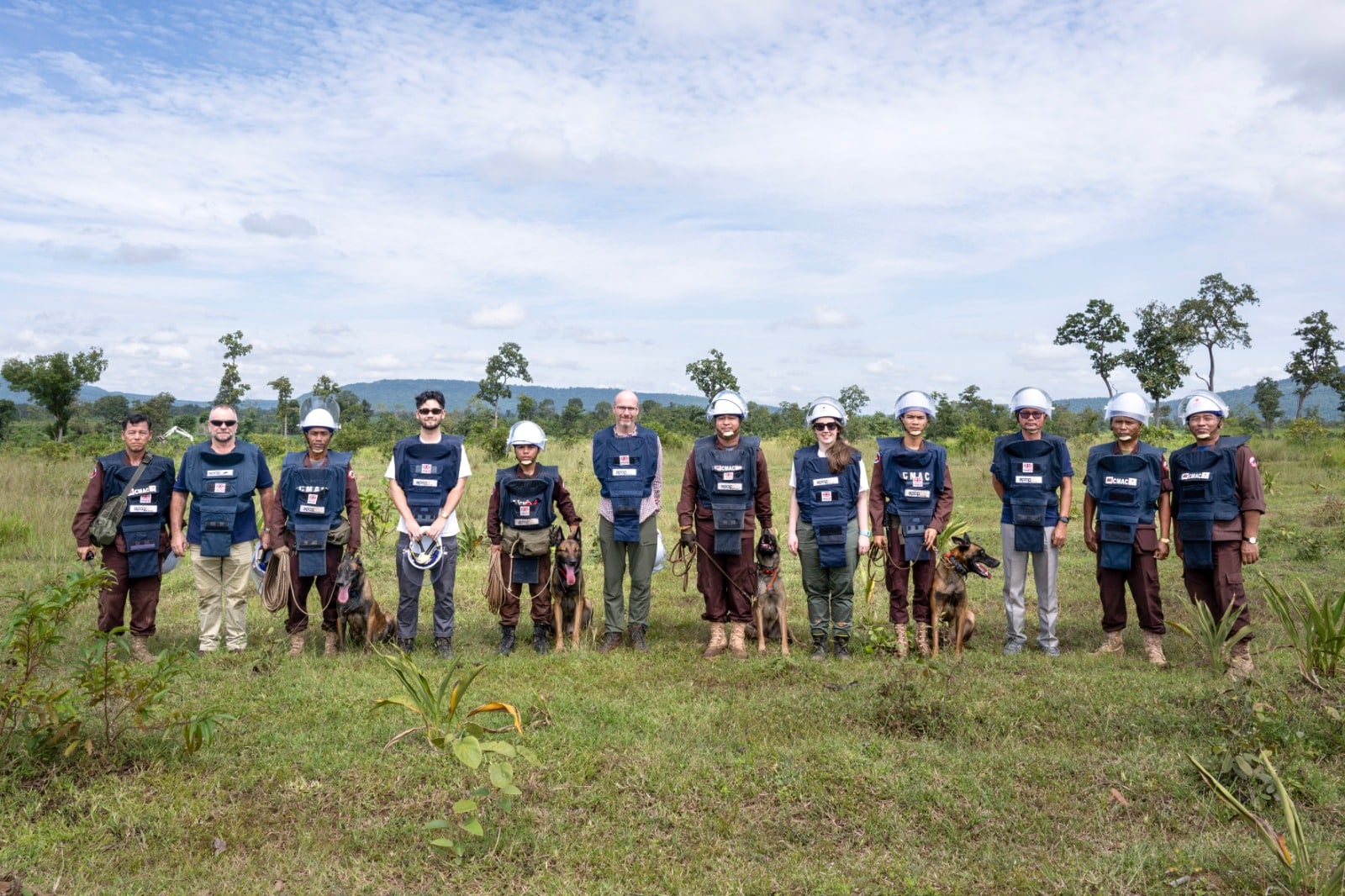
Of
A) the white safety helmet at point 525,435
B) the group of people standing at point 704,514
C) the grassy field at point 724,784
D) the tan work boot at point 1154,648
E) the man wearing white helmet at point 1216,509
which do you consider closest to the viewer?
the grassy field at point 724,784

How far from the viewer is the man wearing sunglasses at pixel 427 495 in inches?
276

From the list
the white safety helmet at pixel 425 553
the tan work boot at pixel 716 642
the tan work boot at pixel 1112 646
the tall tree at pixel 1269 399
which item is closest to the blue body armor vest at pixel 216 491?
the white safety helmet at pixel 425 553

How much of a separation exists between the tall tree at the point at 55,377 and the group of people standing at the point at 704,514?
108 feet

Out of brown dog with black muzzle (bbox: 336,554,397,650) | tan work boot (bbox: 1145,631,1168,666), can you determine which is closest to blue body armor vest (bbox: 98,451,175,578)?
brown dog with black muzzle (bbox: 336,554,397,650)

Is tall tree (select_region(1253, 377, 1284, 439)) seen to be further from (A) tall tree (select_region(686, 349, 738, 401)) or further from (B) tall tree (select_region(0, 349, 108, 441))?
(B) tall tree (select_region(0, 349, 108, 441))

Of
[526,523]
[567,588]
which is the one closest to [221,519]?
[526,523]

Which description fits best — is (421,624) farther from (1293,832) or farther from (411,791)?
(1293,832)

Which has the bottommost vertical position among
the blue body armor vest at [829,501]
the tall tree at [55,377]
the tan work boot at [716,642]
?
the tan work boot at [716,642]

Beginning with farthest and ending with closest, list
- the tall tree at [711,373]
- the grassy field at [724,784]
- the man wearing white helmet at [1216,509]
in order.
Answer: the tall tree at [711,373], the man wearing white helmet at [1216,509], the grassy field at [724,784]

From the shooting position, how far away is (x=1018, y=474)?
7.07 metres

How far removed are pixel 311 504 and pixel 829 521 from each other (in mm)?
4128

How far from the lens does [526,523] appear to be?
284 inches

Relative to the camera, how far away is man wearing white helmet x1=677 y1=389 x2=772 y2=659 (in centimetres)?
705

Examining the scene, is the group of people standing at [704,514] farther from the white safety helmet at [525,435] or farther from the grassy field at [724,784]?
the grassy field at [724,784]
